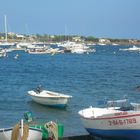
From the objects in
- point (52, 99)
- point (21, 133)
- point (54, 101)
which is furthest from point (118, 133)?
point (52, 99)

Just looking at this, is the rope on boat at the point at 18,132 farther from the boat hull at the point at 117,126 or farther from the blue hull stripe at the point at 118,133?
the blue hull stripe at the point at 118,133

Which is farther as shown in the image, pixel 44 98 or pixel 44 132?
pixel 44 98

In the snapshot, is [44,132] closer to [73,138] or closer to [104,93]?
[73,138]

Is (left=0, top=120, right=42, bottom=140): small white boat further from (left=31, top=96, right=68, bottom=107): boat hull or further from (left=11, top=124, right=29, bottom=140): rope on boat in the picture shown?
(left=31, top=96, right=68, bottom=107): boat hull

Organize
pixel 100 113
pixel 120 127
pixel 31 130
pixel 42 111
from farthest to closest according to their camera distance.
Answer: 1. pixel 42 111
2. pixel 100 113
3. pixel 120 127
4. pixel 31 130

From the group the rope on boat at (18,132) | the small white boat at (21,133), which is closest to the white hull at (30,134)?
the small white boat at (21,133)

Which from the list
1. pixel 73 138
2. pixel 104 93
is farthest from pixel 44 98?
pixel 73 138

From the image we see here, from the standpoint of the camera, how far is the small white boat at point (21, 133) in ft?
65.9

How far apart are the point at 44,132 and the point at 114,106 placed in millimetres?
→ 5122

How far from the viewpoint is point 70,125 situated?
30328 millimetres

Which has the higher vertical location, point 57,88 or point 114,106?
point 114,106

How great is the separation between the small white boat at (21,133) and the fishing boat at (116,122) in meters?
3.33

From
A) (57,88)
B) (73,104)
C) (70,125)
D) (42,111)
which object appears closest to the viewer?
(70,125)

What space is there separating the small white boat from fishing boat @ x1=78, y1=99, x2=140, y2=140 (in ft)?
10.9
